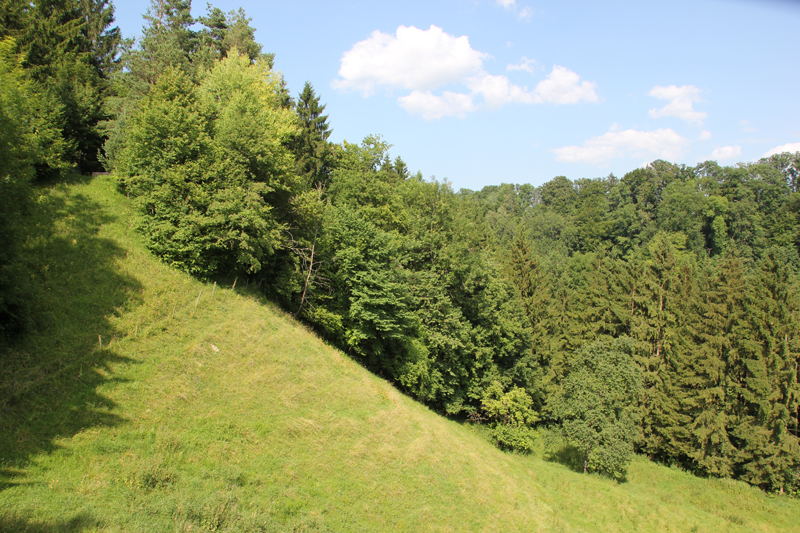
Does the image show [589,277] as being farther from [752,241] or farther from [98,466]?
[752,241]

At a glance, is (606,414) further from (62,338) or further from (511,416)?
(62,338)

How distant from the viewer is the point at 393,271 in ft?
105

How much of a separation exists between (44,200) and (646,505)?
3984cm

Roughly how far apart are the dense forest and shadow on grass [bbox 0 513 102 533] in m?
10.1

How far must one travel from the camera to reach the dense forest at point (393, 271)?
26234 millimetres

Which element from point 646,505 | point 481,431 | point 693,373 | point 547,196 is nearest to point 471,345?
point 481,431

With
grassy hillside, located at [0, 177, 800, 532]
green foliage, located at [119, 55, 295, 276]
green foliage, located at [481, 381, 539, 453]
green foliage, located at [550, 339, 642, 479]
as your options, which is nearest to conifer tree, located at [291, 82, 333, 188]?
green foliage, located at [119, 55, 295, 276]

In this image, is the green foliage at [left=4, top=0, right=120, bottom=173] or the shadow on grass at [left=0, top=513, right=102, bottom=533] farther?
the green foliage at [left=4, top=0, right=120, bottom=173]

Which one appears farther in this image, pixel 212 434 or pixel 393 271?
pixel 393 271

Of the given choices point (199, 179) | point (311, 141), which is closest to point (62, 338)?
point (199, 179)

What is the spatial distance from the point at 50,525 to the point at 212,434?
634cm

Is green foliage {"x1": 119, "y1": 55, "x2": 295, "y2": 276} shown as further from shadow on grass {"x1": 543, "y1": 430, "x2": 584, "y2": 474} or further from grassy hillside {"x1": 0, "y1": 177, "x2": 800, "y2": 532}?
shadow on grass {"x1": 543, "y1": 430, "x2": 584, "y2": 474}

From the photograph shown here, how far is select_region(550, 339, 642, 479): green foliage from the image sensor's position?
30.0 m

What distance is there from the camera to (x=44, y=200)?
2469cm
